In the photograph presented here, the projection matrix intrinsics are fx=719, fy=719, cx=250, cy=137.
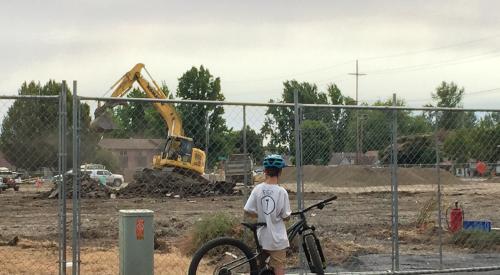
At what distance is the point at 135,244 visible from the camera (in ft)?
26.7

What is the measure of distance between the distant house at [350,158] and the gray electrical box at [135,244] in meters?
3.85

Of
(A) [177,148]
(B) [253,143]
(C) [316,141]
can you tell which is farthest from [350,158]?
(A) [177,148]

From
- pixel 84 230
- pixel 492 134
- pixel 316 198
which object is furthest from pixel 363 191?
pixel 492 134

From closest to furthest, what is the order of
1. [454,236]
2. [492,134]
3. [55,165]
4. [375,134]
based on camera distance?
1. [55,165]
2. [375,134]
3. [492,134]
4. [454,236]

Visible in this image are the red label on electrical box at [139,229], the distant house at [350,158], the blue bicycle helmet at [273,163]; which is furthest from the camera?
the distant house at [350,158]

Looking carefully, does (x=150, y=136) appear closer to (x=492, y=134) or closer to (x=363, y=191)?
(x=492, y=134)

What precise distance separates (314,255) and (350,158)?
12.5 ft

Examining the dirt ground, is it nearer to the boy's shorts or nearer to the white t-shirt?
the boy's shorts

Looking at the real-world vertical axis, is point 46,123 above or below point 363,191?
above

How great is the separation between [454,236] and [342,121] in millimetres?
5672

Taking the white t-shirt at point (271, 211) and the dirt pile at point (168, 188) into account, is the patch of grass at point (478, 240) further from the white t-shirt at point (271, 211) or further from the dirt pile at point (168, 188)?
the dirt pile at point (168, 188)

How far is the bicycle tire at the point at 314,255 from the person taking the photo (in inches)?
297

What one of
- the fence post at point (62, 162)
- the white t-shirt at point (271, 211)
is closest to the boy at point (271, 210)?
the white t-shirt at point (271, 211)

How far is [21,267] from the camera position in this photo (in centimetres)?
1079
